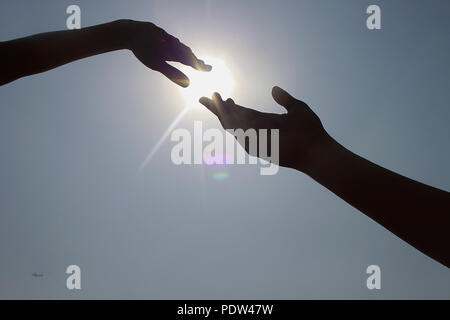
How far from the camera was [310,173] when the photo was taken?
2.18 metres

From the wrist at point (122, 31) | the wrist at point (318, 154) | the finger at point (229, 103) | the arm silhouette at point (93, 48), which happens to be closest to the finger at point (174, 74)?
the arm silhouette at point (93, 48)

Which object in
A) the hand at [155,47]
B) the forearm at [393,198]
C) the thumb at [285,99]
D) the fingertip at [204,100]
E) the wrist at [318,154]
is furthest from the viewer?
the hand at [155,47]

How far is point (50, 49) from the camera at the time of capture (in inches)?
130

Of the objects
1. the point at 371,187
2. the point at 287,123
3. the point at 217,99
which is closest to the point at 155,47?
the point at 217,99

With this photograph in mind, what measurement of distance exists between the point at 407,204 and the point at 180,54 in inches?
143

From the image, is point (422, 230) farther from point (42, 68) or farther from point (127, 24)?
point (127, 24)

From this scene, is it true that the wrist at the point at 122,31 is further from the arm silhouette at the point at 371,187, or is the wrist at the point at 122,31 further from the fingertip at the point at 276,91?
the arm silhouette at the point at 371,187

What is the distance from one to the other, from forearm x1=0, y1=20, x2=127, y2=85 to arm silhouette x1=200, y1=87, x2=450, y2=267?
2.02 m

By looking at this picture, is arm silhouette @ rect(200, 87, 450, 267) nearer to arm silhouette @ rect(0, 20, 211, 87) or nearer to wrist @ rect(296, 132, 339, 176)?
wrist @ rect(296, 132, 339, 176)

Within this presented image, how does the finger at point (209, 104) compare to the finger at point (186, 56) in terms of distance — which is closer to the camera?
the finger at point (209, 104)

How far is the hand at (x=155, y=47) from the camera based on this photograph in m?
4.60

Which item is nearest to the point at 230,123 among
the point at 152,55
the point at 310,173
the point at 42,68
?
the point at 310,173

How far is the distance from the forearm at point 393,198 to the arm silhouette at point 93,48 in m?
2.55

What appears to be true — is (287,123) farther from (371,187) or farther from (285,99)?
(371,187)
